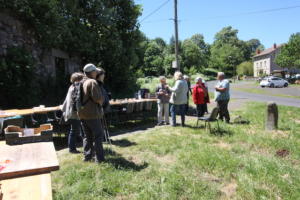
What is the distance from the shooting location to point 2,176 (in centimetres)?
218

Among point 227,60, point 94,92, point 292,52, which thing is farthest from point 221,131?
point 227,60

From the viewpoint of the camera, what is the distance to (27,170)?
2.25 metres

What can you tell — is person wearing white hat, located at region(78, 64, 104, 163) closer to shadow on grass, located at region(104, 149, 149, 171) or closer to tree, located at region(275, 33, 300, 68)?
shadow on grass, located at region(104, 149, 149, 171)

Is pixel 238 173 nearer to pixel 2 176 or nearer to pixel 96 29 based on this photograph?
pixel 2 176

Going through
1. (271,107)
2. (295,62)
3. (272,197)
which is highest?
(295,62)

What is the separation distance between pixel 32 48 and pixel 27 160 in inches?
325

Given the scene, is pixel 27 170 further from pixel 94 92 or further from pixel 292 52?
pixel 292 52

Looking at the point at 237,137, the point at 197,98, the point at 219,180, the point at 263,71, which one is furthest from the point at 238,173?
the point at 263,71

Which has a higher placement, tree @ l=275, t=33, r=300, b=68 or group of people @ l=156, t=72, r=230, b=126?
tree @ l=275, t=33, r=300, b=68

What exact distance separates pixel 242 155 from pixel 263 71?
7102cm

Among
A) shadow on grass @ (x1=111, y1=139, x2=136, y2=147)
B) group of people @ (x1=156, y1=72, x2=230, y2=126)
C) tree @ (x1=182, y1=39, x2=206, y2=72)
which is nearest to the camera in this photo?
shadow on grass @ (x1=111, y1=139, x2=136, y2=147)

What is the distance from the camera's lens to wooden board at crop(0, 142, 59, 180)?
2244 mm

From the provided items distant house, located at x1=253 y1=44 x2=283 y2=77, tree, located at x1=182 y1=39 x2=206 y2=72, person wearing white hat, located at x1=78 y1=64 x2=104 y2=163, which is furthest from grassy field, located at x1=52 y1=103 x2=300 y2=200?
distant house, located at x1=253 y1=44 x2=283 y2=77

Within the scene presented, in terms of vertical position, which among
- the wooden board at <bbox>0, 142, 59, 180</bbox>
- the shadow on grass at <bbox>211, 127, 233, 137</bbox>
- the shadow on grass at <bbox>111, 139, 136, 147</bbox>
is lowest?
the shadow on grass at <bbox>111, 139, 136, 147</bbox>
